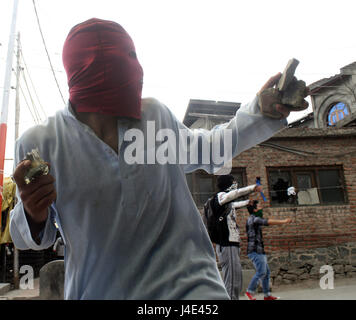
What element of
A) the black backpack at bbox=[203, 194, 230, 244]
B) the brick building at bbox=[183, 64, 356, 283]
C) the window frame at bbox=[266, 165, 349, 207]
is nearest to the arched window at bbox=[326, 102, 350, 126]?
the brick building at bbox=[183, 64, 356, 283]

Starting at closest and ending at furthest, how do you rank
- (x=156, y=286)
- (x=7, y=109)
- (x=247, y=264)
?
(x=156, y=286) < (x=7, y=109) < (x=247, y=264)

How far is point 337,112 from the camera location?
1702cm

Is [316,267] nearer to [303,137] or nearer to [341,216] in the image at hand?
[341,216]

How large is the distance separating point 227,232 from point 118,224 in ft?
12.2

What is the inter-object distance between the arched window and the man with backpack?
14.4m

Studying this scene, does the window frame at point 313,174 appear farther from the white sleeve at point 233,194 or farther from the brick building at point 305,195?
the white sleeve at point 233,194

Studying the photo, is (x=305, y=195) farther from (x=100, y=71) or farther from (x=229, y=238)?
(x=100, y=71)

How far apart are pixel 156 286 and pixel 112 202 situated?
0.96 ft

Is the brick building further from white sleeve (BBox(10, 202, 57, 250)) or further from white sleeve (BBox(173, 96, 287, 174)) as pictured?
white sleeve (BBox(10, 202, 57, 250))

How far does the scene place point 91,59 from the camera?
1156 millimetres

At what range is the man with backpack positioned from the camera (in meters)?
4.32

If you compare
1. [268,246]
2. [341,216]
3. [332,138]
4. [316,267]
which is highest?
[332,138]

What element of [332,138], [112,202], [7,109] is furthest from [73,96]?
[332,138]

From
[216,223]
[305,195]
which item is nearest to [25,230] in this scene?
[216,223]
